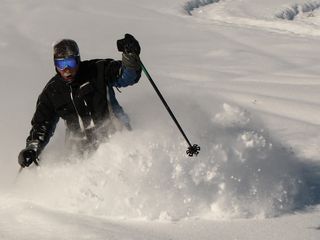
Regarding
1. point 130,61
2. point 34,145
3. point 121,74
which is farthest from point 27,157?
point 130,61

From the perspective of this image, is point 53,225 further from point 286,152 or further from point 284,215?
point 286,152

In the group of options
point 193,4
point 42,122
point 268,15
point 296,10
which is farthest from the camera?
point 193,4

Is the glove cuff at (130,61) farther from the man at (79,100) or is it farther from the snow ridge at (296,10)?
the snow ridge at (296,10)

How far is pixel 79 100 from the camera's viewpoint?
504 cm

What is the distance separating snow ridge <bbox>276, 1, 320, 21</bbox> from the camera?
21.3 m

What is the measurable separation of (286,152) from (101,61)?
70.1 inches

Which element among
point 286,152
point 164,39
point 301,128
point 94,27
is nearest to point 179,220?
point 286,152

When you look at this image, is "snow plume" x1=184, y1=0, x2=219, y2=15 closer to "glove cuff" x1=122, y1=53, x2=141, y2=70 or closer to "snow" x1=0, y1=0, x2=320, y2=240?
"snow" x1=0, y1=0, x2=320, y2=240

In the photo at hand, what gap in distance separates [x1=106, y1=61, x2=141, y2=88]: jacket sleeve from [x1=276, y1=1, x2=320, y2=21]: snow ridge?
17.1 m

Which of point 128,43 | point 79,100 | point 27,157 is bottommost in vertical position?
point 27,157

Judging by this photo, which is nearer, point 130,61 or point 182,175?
point 182,175

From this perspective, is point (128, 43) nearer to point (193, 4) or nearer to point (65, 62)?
point (65, 62)

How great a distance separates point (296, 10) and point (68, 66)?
18.4 meters

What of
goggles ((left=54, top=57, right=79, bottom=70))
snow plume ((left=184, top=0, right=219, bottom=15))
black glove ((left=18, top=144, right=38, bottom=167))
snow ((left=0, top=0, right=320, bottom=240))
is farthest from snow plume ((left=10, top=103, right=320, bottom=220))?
snow plume ((left=184, top=0, right=219, bottom=15))
